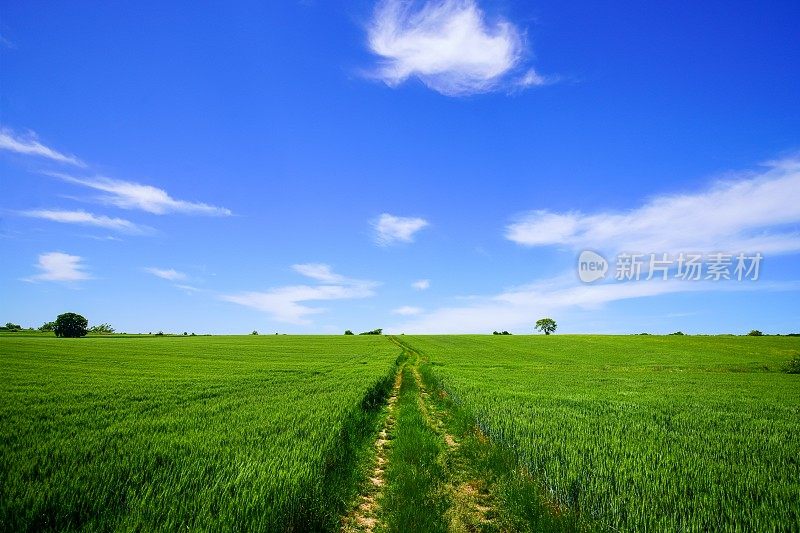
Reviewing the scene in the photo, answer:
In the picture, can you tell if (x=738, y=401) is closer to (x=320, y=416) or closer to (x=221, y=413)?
(x=320, y=416)

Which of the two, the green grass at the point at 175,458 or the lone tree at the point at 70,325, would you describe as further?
the lone tree at the point at 70,325

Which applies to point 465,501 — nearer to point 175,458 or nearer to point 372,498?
point 372,498

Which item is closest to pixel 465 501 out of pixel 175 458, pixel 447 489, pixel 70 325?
pixel 447 489

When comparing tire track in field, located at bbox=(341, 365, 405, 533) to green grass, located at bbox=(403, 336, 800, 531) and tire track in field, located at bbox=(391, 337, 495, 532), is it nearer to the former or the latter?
tire track in field, located at bbox=(391, 337, 495, 532)

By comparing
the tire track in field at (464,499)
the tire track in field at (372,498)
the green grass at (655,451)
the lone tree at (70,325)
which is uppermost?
the green grass at (655,451)

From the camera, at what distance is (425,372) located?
28609 millimetres

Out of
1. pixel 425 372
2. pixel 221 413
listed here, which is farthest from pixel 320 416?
pixel 425 372

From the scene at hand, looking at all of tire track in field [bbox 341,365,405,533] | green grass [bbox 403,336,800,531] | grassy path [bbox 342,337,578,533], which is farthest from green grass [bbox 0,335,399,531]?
green grass [bbox 403,336,800,531]

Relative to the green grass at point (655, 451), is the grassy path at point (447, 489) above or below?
below

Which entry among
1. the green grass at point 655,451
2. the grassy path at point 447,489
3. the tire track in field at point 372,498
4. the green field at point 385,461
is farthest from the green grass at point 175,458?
the green grass at point 655,451

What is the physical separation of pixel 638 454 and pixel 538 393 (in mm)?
10176

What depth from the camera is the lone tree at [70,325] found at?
305ft

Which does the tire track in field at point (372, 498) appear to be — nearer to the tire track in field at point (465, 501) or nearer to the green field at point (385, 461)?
the green field at point (385, 461)

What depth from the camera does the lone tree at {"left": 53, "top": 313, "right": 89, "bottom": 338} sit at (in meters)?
92.8
